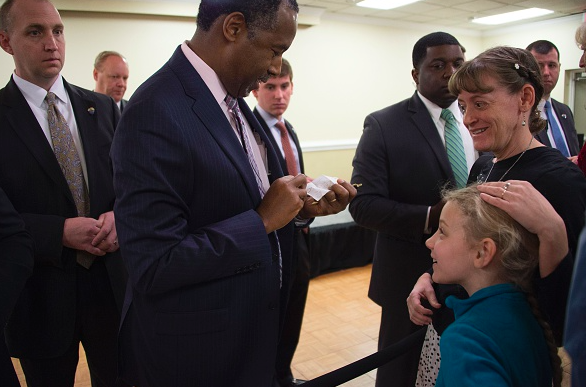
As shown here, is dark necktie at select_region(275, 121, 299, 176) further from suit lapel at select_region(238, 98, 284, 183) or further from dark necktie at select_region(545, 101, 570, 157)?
dark necktie at select_region(545, 101, 570, 157)

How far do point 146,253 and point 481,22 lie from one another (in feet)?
27.0

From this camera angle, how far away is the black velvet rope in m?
1.14

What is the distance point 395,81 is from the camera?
7750 mm

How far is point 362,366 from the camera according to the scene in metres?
1.21

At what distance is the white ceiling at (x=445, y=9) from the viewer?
248 inches

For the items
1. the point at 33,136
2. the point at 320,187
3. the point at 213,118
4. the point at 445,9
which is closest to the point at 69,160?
the point at 33,136

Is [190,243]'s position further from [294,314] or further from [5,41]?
[294,314]

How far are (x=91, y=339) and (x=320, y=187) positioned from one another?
1092 millimetres

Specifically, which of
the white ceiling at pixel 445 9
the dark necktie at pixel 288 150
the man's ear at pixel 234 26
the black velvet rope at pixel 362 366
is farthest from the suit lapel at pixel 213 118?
the white ceiling at pixel 445 9

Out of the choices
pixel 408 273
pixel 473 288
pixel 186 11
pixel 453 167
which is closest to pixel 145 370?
pixel 473 288

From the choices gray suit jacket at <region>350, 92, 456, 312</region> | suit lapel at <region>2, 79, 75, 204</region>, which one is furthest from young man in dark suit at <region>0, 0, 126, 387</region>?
gray suit jacket at <region>350, 92, 456, 312</region>

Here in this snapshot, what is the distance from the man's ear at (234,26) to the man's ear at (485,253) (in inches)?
30.7

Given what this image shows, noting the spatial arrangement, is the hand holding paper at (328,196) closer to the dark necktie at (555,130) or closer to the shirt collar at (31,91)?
the shirt collar at (31,91)

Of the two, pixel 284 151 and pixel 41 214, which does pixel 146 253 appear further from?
pixel 284 151
